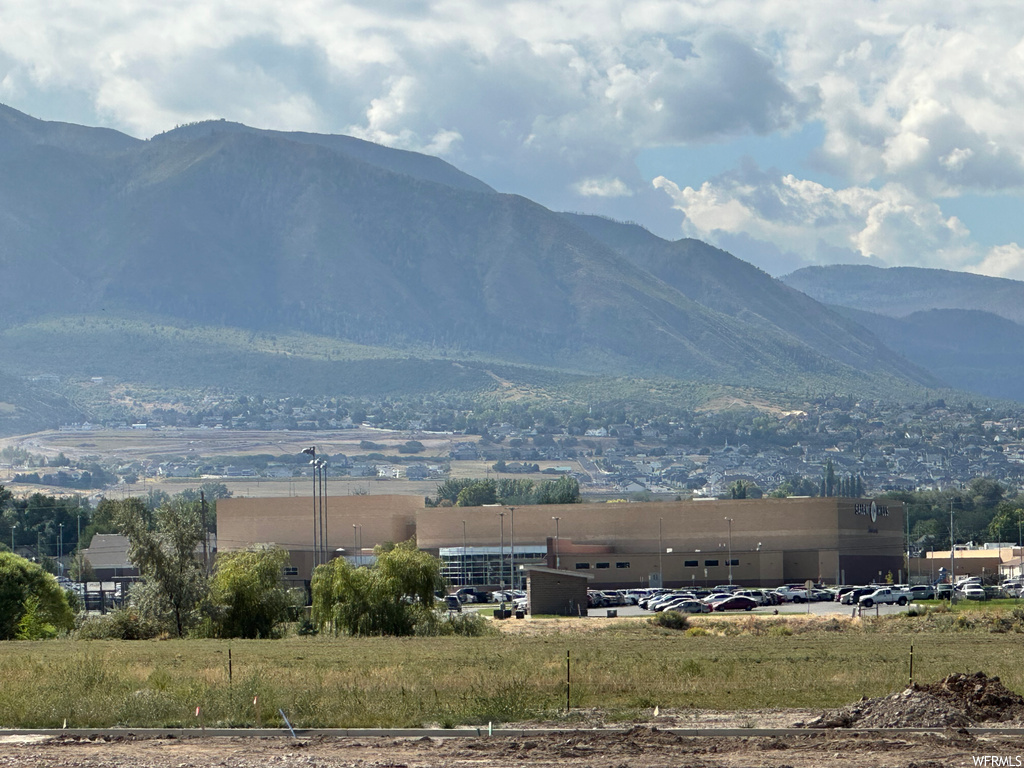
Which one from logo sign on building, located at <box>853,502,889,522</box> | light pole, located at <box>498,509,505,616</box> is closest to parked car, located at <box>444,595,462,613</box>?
light pole, located at <box>498,509,505,616</box>

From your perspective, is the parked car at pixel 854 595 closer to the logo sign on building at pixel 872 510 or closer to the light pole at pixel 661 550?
the light pole at pixel 661 550

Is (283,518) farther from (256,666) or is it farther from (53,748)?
(53,748)

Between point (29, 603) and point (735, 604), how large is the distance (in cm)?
4328

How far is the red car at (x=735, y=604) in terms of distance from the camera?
93188mm

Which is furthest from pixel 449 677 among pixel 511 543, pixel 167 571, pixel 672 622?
pixel 511 543

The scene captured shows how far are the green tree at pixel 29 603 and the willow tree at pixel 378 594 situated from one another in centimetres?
1291

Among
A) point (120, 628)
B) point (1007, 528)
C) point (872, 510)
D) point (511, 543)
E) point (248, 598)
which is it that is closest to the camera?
point (120, 628)

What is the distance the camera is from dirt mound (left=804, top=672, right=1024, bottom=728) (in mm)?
27266

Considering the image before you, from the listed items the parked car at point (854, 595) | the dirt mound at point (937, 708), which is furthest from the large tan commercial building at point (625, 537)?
the dirt mound at point (937, 708)

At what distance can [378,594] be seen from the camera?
66688 millimetres

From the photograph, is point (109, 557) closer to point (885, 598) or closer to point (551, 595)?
point (551, 595)

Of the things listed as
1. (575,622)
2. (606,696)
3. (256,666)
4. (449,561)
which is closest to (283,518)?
(449,561)

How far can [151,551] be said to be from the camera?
71.7m

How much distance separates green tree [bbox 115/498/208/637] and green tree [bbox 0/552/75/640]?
417cm
